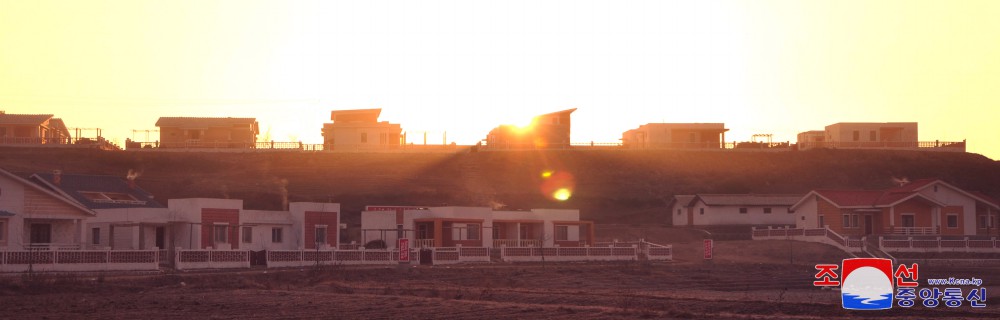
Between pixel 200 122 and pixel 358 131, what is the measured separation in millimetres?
16384

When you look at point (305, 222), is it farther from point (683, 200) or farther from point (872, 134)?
point (872, 134)

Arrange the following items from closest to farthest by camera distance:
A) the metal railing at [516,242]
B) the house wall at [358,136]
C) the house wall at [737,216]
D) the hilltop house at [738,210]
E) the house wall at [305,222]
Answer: the house wall at [305,222]
the metal railing at [516,242]
the house wall at [737,216]
the hilltop house at [738,210]
the house wall at [358,136]

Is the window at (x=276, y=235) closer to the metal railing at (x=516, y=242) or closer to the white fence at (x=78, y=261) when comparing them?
the metal railing at (x=516, y=242)

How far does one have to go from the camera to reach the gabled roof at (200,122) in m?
109

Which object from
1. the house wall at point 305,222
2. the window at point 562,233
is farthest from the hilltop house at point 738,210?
the house wall at point 305,222

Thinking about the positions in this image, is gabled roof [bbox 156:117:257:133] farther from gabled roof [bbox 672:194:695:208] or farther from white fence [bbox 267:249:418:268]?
white fence [bbox 267:249:418:268]

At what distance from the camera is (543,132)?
108625mm

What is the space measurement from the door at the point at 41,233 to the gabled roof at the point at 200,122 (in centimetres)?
6020

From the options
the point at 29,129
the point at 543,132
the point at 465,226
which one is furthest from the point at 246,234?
the point at 29,129

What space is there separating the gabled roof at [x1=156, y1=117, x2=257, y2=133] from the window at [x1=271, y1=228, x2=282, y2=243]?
2045 inches

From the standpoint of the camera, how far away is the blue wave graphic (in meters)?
24.1

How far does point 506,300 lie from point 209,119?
275ft

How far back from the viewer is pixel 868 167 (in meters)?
101

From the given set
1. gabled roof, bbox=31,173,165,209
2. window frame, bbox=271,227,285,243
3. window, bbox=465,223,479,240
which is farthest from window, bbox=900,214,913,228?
gabled roof, bbox=31,173,165,209
